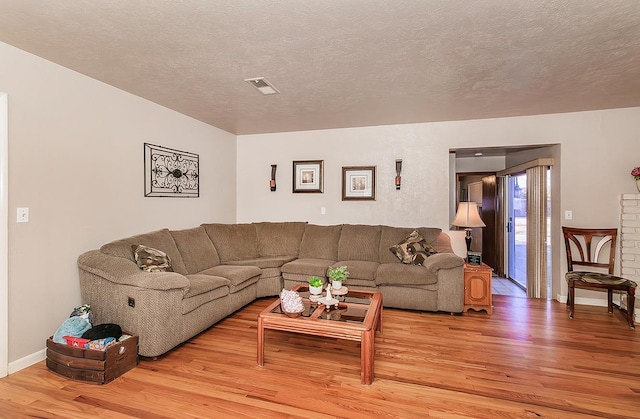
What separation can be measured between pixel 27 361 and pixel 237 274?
1851 mm

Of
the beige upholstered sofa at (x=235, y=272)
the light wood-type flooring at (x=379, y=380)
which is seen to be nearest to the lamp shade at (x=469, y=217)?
the beige upholstered sofa at (x=235, y=272)

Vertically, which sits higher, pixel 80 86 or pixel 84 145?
pixel 80 86

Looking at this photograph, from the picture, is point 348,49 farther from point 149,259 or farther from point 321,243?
point 321,243

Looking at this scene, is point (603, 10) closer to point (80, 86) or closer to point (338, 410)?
point (338, 410)

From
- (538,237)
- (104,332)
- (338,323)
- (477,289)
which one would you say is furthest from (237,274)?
(538,237)

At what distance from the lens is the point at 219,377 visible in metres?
2.43

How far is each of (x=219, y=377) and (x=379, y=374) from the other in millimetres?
1208

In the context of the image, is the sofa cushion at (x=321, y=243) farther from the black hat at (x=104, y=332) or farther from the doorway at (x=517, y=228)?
the doorway at (x=517, y=228)

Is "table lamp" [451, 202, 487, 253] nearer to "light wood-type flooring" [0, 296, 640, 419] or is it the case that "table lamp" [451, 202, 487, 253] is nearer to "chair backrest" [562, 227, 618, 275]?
"chair backrest" [562, 227, 618, 275]

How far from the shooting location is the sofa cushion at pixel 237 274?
142 inches

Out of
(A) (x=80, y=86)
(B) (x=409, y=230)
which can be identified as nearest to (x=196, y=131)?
(A) (x=80, y=86)

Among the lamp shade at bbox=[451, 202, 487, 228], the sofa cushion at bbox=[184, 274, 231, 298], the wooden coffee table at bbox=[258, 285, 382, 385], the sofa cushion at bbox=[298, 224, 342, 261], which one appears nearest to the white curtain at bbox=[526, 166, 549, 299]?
the lamp shade at bbox=[451, 202, 487, 228]

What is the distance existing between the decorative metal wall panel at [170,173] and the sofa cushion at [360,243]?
2246 millimetres

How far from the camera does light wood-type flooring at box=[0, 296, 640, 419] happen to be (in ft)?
6.72
